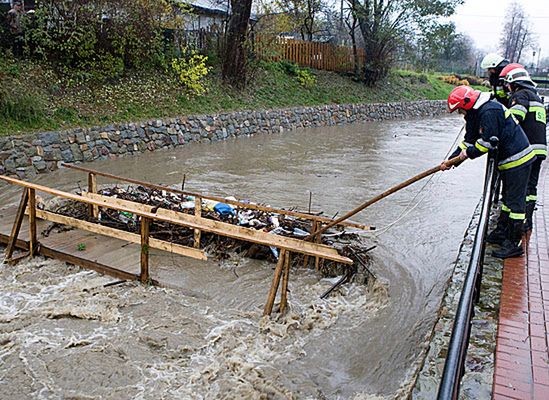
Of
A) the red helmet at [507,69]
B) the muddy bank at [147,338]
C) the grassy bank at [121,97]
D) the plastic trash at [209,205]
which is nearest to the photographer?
the muddy bank at [147,338]

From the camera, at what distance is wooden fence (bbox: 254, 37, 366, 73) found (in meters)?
22.0

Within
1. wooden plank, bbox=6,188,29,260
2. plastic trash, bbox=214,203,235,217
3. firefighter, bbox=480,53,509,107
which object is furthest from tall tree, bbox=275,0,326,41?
wooden plank, bbox=6,188,29,260

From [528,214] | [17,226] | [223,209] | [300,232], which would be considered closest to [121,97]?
[223,209]

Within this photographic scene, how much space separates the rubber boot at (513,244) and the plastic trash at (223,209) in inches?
142

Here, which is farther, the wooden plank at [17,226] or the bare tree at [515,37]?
the bare tree at [515,37]

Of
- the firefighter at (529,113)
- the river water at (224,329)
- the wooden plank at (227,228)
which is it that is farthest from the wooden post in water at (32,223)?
the firefighter at (529,113)

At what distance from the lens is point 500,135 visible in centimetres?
523

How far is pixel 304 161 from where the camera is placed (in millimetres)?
14664

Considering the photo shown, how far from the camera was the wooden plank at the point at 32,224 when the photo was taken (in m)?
6.46

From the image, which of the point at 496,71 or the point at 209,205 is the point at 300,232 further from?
the point at 496,71

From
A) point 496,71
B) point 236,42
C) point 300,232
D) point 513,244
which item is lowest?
point 300,232

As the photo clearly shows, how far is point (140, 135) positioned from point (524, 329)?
11905mm

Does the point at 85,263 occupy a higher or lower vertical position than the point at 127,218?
lower

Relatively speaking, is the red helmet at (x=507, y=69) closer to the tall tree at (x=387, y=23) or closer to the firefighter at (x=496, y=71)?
the firefighter at (x=496, y=71)
